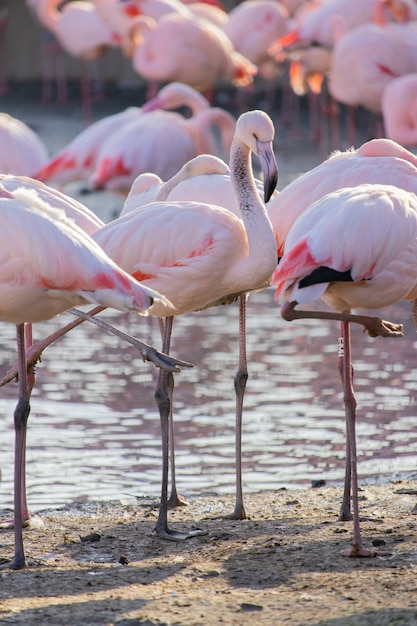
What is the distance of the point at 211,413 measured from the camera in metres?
5.89

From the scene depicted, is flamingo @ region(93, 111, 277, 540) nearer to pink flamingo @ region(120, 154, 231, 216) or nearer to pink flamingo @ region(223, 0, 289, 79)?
pink flamingo @ region(120, 154, 231, 216)

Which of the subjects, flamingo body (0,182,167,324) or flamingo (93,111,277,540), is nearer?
flamingo body (0,182,167,324)

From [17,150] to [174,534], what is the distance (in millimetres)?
4682

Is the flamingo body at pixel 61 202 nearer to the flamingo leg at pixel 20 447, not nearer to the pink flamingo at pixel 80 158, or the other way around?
the flamingo leg at pixel 20 447

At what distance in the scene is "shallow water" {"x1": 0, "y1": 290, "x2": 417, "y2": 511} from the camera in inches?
202

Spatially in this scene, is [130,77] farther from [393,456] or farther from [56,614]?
[56,614]

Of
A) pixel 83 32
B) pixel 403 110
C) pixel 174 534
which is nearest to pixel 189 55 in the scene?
pixel 83 32

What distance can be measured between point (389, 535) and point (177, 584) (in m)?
0.86

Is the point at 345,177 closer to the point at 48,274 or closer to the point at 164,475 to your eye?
the point at 164,475

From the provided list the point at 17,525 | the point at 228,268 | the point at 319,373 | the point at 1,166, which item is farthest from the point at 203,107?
the point at 17,525

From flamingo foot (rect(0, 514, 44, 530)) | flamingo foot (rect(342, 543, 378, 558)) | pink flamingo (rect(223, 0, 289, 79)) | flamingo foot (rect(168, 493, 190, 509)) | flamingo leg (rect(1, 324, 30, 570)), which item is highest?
pink flamingo (rect(223, 0, 289, 79))

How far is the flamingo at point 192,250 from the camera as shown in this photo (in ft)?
14.0

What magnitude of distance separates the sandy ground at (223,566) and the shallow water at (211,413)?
1.06 feet

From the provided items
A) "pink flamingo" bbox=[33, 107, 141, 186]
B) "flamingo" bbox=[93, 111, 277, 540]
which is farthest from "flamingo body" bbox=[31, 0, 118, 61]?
"flamingo" bbox=[93, 111, 277, 540]
